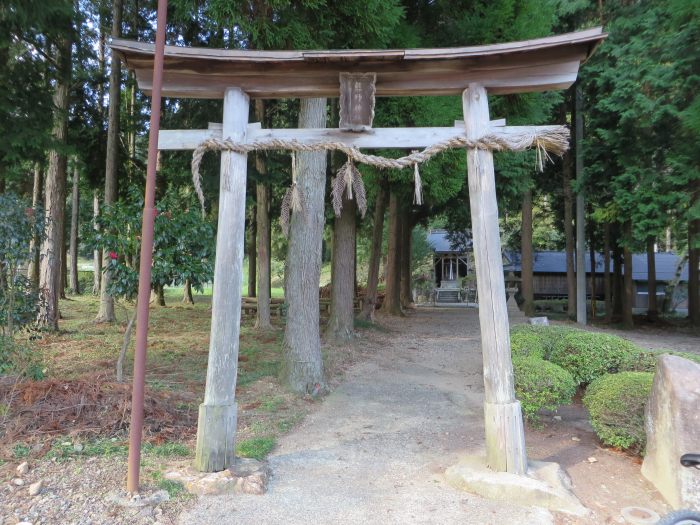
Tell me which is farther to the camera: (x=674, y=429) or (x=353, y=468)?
(x=353, y=468)

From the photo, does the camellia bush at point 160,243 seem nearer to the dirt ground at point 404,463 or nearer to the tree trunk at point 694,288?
the dirt ground at point 404,463

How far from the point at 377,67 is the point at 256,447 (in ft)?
12.7

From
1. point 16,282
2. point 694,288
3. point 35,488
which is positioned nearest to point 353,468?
point 35,488

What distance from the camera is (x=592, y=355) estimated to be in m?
5.96

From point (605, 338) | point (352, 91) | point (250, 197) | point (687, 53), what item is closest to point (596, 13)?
point (687, 53)

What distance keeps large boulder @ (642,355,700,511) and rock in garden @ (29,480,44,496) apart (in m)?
4.90

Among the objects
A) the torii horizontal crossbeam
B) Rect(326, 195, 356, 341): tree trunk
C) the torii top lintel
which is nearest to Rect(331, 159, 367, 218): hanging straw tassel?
the torii horizontal crossbeam

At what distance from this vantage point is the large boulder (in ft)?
12.3

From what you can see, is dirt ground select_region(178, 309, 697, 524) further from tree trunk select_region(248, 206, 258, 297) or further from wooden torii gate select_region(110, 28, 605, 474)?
tree trunk select_region(248, 206, 258, 297)

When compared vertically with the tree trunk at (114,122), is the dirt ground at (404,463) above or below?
below

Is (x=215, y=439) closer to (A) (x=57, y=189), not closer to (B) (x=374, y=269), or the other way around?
(A) (x=57, y=189)

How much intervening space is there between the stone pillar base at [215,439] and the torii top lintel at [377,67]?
9.66 feet

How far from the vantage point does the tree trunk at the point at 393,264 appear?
59.8ft

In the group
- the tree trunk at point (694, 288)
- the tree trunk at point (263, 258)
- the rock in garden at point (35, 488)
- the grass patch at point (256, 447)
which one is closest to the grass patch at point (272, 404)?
the grass patch at point (256, 447)
